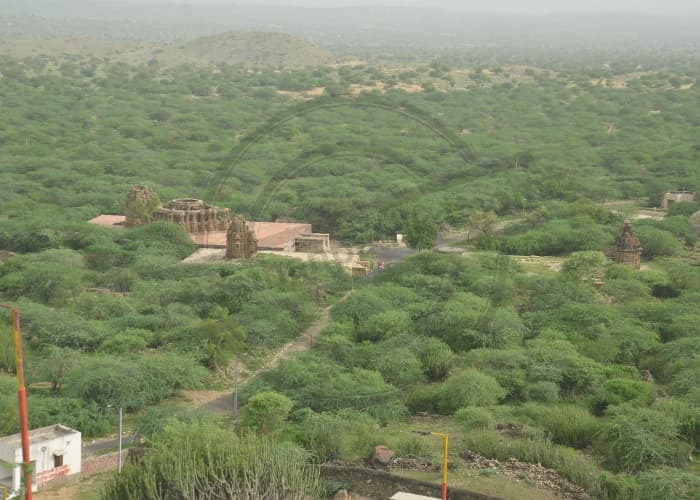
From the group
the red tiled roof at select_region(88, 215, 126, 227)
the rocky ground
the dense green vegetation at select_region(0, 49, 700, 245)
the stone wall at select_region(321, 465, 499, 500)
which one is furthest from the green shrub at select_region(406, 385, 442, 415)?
the red tiled roof at select_region(88, 215, 126, 227)

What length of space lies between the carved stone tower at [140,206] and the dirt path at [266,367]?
1029cm

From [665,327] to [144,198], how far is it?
64.3 ft

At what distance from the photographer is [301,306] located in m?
30.4

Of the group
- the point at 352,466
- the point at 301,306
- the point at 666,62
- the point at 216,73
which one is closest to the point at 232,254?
the point at 301,306

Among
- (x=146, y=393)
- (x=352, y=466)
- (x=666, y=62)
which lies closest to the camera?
(x=352, y=466)

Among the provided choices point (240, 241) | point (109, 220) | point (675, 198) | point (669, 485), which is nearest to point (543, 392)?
point (669, 485)

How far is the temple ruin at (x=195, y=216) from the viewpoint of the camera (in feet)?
129

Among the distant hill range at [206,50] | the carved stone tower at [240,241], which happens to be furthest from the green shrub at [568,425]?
the distant hill range at [206,50]

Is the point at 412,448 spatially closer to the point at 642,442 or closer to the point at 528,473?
the point at 528,473

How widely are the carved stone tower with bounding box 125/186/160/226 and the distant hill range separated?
332 feet

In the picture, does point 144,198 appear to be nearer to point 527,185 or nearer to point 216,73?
point 527,185

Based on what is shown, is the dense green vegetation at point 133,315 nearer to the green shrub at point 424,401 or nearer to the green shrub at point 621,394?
the green shrub at point 424,401

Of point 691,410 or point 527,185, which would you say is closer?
point 691,410
